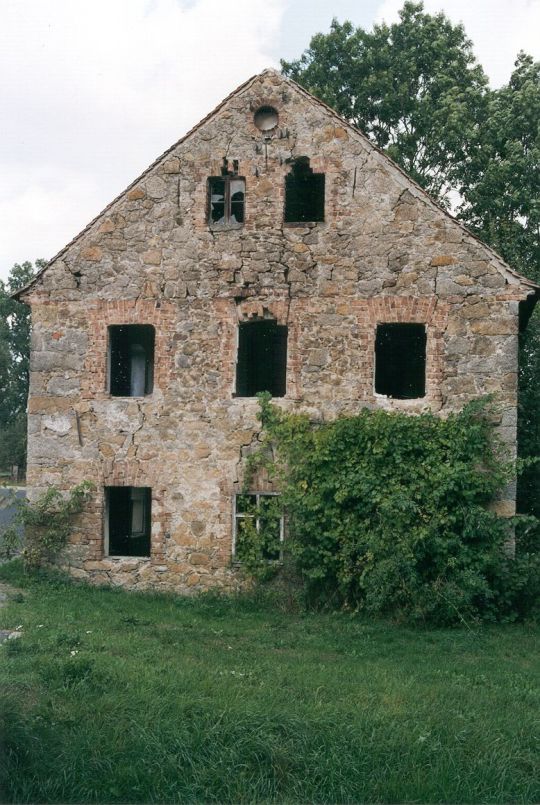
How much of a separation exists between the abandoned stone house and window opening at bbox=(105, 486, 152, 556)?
1.64 meters

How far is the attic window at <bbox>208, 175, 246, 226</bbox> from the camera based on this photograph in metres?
13.3

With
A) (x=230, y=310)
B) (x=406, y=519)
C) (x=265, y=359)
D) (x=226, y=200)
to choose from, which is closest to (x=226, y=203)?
(x=226, y=200)

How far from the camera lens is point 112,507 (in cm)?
1534

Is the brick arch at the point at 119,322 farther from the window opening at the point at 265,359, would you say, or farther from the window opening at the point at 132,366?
the window opening at the point at 265,359

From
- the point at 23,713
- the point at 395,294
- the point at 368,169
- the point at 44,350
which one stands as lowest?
the point at 23,713

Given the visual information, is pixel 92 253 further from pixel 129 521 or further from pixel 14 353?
pixel 14 353

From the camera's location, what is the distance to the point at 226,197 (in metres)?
13.4

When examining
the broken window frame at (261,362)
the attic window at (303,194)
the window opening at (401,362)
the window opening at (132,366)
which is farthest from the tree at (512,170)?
the window opening at (132,366)

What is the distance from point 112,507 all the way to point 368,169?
27.3 feet

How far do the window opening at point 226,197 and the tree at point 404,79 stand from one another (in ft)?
31.4

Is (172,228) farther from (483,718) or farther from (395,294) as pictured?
(483,718)

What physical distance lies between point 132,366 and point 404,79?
13581 mm

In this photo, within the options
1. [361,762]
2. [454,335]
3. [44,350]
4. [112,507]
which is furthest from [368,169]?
[361,762]

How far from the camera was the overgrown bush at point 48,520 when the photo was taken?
43.1 feet
